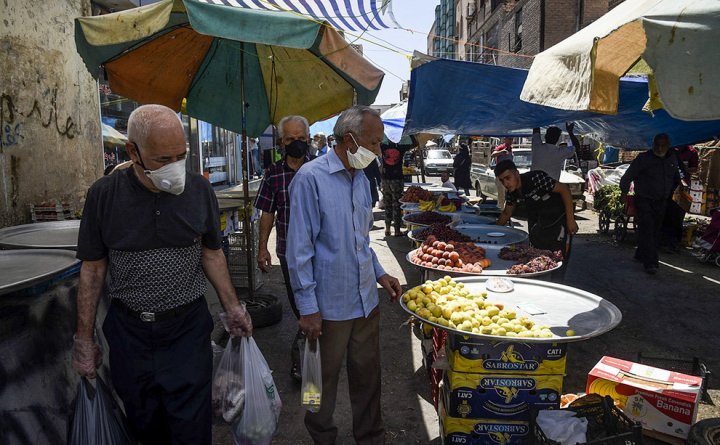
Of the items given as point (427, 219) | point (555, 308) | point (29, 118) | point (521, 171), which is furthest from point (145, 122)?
point (521, 171)

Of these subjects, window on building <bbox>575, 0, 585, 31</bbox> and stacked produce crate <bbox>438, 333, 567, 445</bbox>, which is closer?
stacked produce crate <bbox>438, 333, 567, 445</bbox>

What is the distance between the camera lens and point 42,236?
3693 millimetres

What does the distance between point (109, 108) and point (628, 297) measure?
11.5 metres

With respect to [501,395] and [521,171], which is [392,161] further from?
[501,395]

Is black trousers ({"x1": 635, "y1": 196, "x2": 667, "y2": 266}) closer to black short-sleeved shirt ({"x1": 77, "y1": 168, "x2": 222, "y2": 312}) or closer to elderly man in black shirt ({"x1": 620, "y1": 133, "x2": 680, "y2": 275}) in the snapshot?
elderly man in black shirt ({"x1": 620, "y1": 133, "x2": 680, "y2": 275})

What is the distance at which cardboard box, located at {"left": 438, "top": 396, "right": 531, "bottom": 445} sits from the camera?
9.71ft

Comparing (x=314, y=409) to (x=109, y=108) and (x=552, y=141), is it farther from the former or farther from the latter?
(x=109, y=108)

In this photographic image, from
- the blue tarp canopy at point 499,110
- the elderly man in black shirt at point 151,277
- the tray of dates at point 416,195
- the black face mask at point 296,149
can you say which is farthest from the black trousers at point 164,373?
the tray of dates at point 416,195

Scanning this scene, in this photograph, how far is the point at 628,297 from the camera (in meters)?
6.64

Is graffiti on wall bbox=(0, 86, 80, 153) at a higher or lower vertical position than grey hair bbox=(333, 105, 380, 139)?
higher

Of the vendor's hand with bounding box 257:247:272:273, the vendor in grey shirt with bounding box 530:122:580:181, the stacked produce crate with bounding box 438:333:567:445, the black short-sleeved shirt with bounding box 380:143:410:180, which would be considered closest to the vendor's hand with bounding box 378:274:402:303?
the stacked produce crate with bounding box 438:333:567:445

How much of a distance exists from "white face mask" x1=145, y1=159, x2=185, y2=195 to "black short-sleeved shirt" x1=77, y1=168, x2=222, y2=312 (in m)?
0.11

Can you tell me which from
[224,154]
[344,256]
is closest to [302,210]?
[344,256]

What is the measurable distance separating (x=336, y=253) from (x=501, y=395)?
4.26ft
